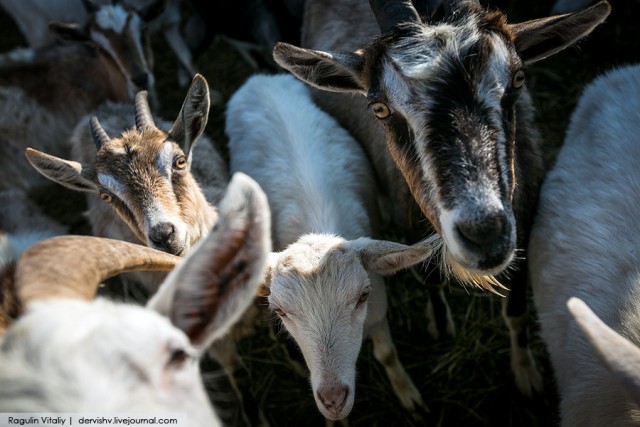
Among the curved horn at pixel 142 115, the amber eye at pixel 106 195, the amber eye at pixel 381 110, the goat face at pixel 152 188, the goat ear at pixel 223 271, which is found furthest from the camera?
the curved horn at pixel 142 115

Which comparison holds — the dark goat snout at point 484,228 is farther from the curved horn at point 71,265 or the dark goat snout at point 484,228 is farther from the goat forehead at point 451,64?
the curved horn at point 71,265

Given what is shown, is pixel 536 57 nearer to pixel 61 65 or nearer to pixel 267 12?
pixel 267 12

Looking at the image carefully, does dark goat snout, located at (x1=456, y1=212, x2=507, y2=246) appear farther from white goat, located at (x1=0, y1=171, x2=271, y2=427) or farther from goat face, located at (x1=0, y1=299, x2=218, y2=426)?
goat face, located at (x1=0, y1=299, x2=218, y2=426)

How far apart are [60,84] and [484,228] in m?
5.23

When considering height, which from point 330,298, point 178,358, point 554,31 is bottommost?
point 330,298

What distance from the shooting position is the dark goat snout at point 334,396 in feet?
10.7

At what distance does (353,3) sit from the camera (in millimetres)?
5602

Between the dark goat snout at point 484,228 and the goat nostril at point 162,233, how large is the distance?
1.78m

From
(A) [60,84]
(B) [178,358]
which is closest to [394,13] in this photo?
(B) [178,358]

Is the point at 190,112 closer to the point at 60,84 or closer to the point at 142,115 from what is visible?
the point at 142,115

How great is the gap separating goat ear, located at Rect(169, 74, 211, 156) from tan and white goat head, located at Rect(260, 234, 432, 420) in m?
1.21

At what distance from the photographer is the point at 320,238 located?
3.85 meters

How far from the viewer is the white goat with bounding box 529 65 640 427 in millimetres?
3280

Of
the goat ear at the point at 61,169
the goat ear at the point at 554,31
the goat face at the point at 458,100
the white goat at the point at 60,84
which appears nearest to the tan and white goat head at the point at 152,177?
the goat ear at the point at 61,169
